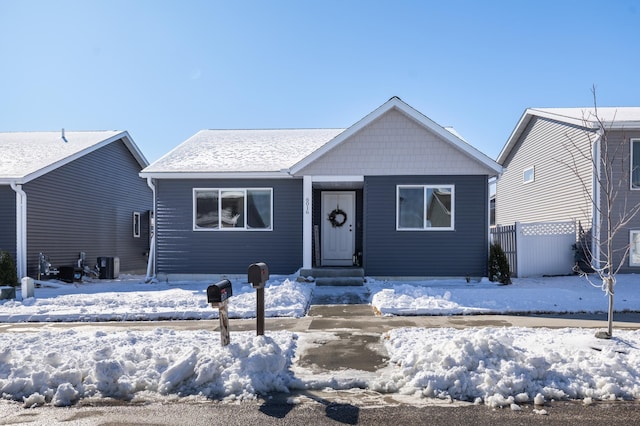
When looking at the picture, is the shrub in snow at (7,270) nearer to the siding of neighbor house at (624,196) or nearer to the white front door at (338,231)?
the white front door at (338,231)

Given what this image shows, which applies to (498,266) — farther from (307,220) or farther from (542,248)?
(307,220)

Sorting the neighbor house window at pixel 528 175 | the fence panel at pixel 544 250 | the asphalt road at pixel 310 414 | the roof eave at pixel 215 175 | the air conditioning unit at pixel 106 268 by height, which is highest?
the neighbor house window at pixel 528 175

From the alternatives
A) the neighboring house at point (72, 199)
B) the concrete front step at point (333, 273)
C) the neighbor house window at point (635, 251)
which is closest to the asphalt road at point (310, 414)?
the concrete front step at point (333, 273)

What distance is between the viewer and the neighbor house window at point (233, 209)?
550 inches

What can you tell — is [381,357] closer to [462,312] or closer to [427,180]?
[462,312]

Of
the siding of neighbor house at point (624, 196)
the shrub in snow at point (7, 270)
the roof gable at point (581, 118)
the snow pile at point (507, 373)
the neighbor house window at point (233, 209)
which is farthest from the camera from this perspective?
the neighbor house window at point (233, 209)

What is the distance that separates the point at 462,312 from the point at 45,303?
337 inches

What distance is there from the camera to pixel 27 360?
18.1 feet

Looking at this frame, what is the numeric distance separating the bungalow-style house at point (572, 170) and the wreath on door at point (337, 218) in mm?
4856

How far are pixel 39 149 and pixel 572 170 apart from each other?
16666mm

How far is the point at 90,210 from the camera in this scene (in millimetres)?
17594

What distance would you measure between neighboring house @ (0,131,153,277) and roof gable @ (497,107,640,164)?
15.2 meters

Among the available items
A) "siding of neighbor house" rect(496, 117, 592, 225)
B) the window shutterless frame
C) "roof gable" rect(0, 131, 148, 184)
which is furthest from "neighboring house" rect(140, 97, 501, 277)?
the window shutterless frame

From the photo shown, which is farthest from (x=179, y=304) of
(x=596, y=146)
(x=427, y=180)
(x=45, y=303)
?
(x=596, y=146)
